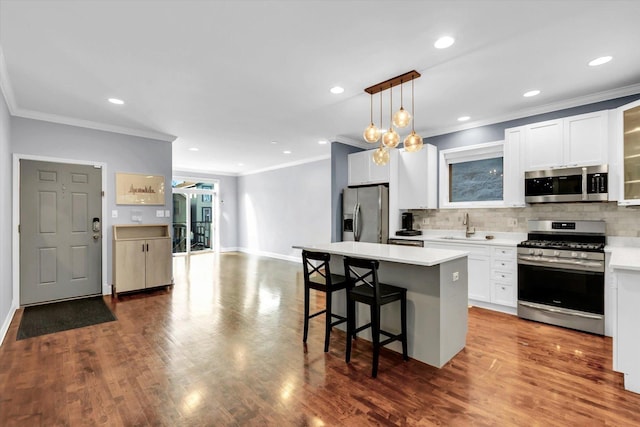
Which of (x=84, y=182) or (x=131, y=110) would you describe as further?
(x=84, y=182)

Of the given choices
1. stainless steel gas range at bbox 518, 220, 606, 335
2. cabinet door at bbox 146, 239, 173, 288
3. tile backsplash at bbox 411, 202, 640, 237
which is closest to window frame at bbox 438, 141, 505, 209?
tile backsplash at bbox 411, 202, 640, 237

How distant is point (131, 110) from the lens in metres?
4.13

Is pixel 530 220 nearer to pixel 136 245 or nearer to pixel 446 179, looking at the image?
pixel 446 179

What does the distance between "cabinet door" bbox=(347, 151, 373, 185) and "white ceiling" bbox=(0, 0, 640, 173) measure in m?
0.96

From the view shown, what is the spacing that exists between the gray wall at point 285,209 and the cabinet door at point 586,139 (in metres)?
4.50

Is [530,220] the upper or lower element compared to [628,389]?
upper

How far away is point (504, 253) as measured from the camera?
3.90 m

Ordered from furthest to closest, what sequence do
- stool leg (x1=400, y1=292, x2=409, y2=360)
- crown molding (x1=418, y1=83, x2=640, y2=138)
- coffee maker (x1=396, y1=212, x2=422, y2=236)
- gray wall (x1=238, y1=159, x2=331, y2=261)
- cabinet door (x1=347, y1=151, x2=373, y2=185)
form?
gray wall (x1=238, y1=159, x2=331, y2=261) → cabinet door (x1=347, y1=151, x2=373, y2=185) → coffee maker (x1=396, y1=212, x2=422, y2=236) → crown molding (x1=418, y1=83, x2=640, y2=138) → stool leg (x1=400, y1=292, x2=409, y2=360)

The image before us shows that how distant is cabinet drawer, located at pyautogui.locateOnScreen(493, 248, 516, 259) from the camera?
383 centimetres

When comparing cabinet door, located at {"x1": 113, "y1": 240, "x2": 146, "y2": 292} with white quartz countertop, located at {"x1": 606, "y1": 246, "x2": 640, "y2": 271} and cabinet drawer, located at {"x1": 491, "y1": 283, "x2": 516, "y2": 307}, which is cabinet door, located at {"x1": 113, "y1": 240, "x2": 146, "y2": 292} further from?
white quartz countertop, located at {"x1": 606, "y1": 246, "x2": 640, "y2": 271}

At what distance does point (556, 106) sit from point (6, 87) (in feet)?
20.8

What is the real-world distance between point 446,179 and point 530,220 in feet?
4.39

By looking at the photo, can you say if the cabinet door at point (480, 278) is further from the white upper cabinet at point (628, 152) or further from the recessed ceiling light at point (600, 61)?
the recessed ceiling light at point (600, 61)

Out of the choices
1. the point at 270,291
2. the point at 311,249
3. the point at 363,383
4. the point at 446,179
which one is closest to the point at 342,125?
the point at 446,179
